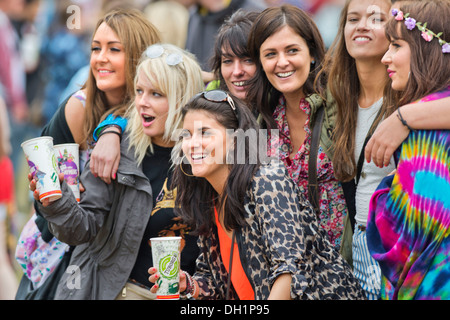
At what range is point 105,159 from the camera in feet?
12.7

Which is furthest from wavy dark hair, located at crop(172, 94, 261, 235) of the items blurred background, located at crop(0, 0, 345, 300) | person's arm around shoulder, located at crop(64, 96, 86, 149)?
blurred background, located at crop(0, 0, 345, 300)

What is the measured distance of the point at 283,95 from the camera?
3.99 m

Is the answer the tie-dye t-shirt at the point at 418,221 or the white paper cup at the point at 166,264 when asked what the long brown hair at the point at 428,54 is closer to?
the tie-dye t-shirt at the point at 418,221

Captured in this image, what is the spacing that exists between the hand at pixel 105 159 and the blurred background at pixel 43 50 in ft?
5.81

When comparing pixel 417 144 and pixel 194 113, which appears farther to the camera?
pixel 194 113

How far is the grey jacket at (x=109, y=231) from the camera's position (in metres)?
3.85

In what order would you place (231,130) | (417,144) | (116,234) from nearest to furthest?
(417,144), (231,130), (116,234)

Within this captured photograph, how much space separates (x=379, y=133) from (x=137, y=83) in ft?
5.82

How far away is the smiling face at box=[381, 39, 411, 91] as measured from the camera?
294 centimetres

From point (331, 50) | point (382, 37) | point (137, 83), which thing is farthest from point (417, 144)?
point (137, 83)

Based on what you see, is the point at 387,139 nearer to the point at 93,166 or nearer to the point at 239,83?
the point at 239,83

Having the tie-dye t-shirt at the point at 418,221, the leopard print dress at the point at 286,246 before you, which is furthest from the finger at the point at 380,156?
the leopard print dress at the point at 286,246
